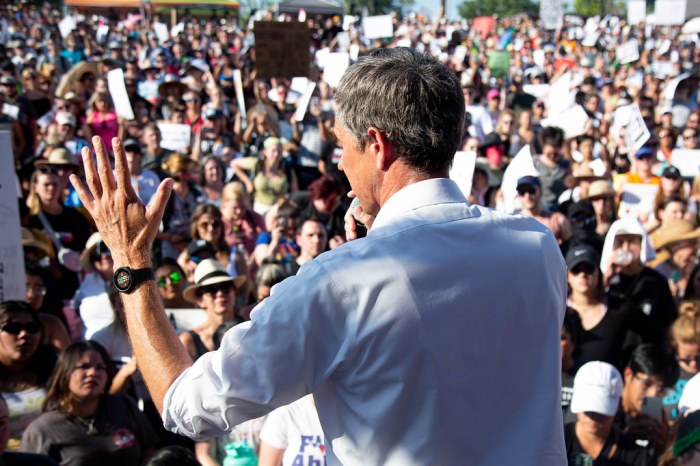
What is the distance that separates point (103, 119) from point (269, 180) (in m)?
2.74

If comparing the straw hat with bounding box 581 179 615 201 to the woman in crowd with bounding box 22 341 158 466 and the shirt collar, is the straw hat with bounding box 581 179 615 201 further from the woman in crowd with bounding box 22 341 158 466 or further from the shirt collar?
the shirt collar

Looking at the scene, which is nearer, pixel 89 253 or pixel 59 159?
pixel 89 253

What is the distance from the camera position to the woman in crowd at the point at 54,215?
6.59 metres

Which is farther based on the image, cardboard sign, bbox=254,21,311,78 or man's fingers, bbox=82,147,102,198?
cardboard sign, bbox=254,21,311,78

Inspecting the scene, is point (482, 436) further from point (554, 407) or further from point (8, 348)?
point (8, 348)

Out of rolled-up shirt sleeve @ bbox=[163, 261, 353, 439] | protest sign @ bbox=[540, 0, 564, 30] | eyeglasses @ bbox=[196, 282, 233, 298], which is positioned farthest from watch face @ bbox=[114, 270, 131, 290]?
protest sign @ bbox=[540, 0, 564, 30]

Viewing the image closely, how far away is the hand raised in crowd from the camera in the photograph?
1.70 metres

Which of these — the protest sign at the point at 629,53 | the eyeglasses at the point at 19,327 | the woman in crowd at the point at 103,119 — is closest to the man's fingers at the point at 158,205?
the eyeglasses at the point at 19,327

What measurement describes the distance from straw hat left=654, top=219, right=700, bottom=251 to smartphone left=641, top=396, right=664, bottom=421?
258cm

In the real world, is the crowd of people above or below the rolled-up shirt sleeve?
below

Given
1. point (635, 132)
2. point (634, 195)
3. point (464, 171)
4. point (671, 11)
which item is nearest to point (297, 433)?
point (464, 171)

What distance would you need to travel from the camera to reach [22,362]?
4559mm

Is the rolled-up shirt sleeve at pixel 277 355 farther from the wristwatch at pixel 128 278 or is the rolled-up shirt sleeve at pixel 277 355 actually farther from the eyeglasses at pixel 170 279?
the eyeglasses at pixel 170 279

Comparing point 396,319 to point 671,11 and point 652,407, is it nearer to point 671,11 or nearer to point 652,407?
point 652,407
